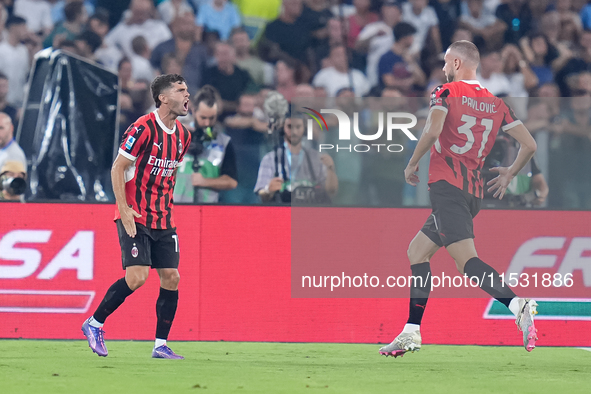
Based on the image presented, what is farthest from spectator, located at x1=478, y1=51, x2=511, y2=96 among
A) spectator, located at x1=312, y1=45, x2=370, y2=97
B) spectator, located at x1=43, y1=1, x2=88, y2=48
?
A: spectator, located at x1=43, y1=1, x2=88, y2=48

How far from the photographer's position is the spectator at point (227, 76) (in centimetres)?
953

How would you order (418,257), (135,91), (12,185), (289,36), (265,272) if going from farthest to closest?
(289,36) → (135,91) → (265,272) → (12,185) → (418,257)

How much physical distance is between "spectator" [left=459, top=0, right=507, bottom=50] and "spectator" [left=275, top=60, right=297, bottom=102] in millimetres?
2487

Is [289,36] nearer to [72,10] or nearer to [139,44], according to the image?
[139,44]

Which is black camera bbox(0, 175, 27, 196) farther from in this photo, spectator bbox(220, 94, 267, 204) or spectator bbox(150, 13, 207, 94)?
spectator bbox(150, 13, 207, 94)

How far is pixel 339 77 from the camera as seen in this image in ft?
32.5

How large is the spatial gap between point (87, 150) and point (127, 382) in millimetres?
3353

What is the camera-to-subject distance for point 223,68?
31.7 ft

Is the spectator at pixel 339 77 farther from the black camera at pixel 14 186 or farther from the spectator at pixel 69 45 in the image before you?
the black camera at pixel 14 186

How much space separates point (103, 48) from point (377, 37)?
11.6 feet

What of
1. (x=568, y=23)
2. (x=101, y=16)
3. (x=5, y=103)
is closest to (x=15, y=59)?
(x=5, y=103)

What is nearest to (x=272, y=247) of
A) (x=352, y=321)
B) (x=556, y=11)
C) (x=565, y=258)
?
(x=352, y=321)

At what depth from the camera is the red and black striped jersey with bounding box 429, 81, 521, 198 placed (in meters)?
5.79

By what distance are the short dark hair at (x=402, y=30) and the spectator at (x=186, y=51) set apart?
2.51 metres
